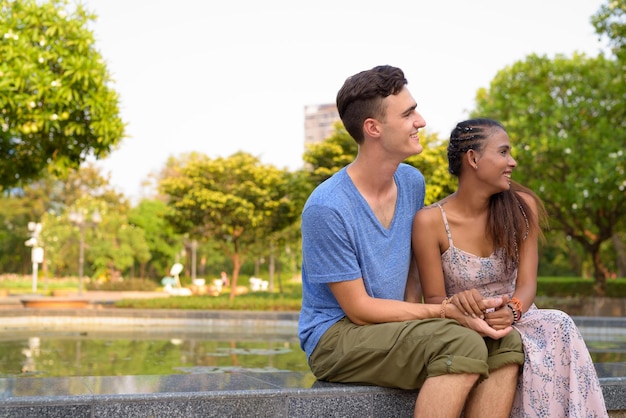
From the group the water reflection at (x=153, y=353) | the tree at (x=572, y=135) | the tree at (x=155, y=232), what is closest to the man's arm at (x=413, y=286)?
the water reflection at (x=153, y=353)

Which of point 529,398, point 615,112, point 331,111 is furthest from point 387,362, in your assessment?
point 331,111

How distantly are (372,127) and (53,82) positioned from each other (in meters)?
9.32

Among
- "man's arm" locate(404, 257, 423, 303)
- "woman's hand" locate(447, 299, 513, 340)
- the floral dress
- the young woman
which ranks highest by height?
the young woman

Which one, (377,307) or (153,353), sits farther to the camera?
(153,353)

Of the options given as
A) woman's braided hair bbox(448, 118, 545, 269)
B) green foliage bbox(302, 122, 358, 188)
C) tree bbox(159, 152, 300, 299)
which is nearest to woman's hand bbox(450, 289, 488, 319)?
woman's braided hair bbox(448, 118, 545, 269)

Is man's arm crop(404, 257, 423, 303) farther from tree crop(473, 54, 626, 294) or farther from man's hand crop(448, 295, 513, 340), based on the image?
tree crop(473, 54, 626, 294)

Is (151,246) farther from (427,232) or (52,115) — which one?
(427,232)

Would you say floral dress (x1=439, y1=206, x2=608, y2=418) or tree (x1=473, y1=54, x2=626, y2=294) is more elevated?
tree (x1=473, y1=54, x2=626, y2=294)

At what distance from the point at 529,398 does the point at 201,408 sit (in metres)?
1.24

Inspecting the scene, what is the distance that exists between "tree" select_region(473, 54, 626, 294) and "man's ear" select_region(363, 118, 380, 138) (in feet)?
52.0

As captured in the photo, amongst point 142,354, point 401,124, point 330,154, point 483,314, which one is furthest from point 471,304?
point 330,154

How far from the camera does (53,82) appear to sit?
1135cm

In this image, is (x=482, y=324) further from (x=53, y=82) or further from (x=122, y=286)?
(x=122, y=286)

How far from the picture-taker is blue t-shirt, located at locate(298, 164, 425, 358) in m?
2.99
